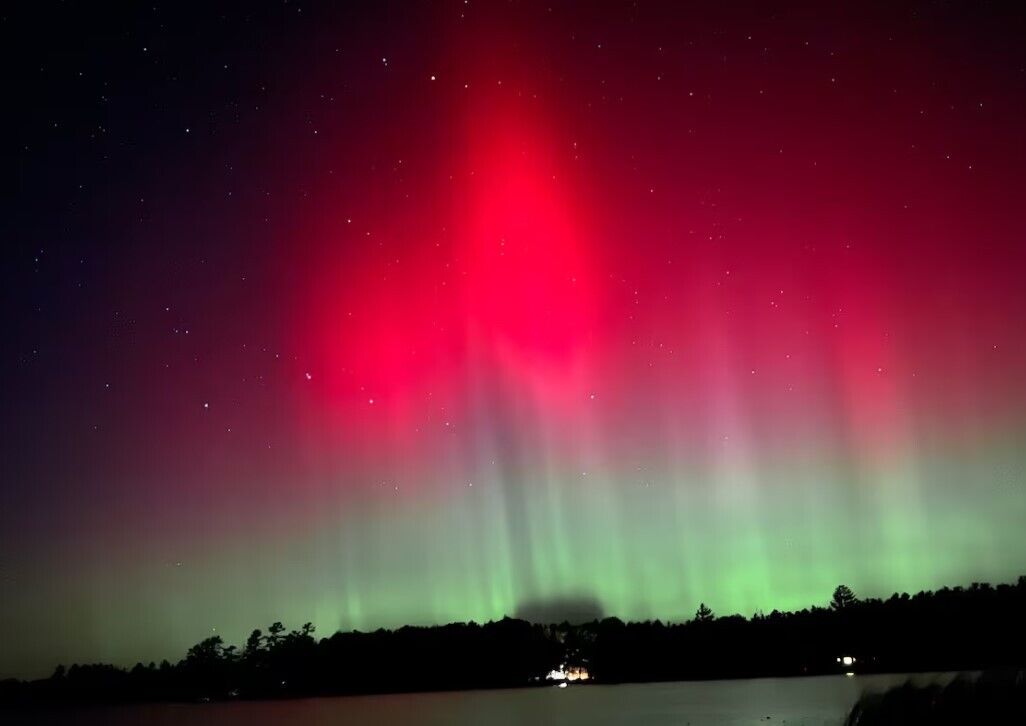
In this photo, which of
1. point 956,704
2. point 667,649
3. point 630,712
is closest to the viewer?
point 956,704

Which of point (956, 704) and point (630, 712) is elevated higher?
point (956, 704)

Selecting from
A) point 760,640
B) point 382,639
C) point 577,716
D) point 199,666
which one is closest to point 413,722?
point 577,716

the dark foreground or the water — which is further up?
the dark foreground

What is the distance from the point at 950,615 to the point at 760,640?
26.7 metres

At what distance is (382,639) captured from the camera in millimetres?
141750

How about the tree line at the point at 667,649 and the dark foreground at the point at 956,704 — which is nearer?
the dark foreground at the point at 956,704

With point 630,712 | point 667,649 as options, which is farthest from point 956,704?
point 667,649

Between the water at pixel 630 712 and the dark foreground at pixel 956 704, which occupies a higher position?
the dark foreground at pixel 956 704

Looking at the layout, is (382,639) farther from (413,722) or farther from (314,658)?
(413,722)

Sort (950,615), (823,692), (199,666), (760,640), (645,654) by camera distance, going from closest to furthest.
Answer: (823,692) < (950,615) < (760,640) < (645,654) < (199,666)

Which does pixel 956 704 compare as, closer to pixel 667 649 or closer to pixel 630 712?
pixel 630 712

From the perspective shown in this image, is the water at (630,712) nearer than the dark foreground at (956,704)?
No

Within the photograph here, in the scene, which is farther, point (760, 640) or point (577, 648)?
point (577, 648)

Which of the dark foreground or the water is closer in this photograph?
the dark foreground
